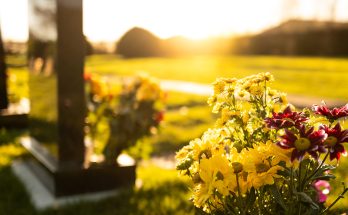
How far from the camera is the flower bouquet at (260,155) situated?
1.65 meters

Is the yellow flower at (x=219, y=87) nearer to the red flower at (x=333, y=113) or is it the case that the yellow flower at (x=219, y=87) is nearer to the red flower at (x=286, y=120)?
the red flower at (x=286, y=120)

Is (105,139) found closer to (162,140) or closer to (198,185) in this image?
(162,140)

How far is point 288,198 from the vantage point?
1848mm

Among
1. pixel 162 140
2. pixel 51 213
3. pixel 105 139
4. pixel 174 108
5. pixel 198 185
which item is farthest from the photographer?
pixel 174 108

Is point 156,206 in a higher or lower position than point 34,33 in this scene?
lower

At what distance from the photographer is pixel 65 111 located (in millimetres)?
4254

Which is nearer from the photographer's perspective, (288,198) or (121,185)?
(288,198)

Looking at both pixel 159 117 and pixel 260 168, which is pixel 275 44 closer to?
pixel 159 117

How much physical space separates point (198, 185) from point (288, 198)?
0.35 metres

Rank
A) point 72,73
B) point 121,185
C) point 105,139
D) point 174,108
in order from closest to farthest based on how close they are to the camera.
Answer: point 72,73, point 121,185, point 105,139, point 174,108

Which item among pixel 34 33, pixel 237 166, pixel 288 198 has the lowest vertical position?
pixel 288 198

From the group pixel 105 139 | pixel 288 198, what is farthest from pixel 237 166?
pixel 105 139

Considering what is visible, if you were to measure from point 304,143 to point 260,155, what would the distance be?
189mm

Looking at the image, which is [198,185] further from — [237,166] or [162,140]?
[162,140]
